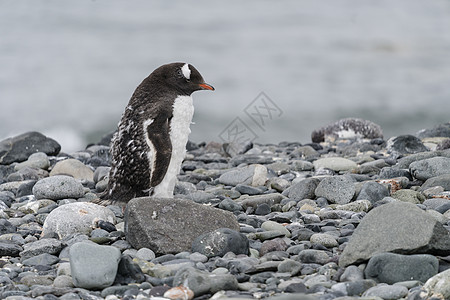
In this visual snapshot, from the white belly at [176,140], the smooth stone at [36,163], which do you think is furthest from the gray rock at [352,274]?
the smooth stone at [36,163]

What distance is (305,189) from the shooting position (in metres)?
6.63

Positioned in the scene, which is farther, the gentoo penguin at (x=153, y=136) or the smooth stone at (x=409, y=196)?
the gentoo penguin at (x=153, y=136)

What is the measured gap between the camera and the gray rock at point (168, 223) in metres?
4.91

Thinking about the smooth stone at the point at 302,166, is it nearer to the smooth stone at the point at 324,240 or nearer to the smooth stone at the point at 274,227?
the smooth stone at the point at 274,227

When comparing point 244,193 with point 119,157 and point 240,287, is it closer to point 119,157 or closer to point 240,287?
point 119,157

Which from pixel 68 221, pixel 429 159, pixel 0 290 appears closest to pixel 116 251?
pixel 0 290

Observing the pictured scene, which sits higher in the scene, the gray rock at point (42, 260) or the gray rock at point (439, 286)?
the gray rock at point (439, 286)

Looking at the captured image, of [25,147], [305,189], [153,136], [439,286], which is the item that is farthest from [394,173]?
[25,147]

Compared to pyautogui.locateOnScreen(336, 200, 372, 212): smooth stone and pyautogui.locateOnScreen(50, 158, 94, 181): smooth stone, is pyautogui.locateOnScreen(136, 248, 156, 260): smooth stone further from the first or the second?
pyautogui.locateOnScreen(50, 158, 94, 181): smooth stone

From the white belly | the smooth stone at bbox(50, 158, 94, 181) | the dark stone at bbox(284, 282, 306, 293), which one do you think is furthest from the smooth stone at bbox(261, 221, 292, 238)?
the smooth stone at bbox(50, 158, 94, 181)

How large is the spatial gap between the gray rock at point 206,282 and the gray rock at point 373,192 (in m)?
2.63

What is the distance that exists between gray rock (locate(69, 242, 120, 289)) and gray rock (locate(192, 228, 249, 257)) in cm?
70

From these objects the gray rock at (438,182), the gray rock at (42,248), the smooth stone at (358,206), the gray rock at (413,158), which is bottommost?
the gray rock at (42,248)

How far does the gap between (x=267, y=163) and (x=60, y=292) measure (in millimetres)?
5513
